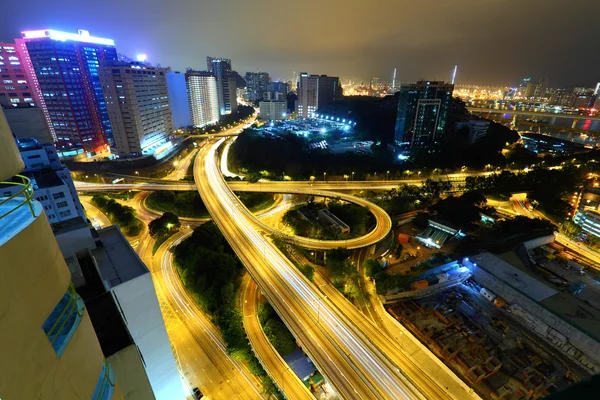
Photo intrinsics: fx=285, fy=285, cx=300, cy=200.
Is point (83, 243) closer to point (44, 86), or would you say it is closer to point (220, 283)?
point (220, 283)

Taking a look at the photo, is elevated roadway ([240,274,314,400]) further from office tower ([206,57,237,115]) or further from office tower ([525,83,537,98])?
office tower ([525,83,537,98])

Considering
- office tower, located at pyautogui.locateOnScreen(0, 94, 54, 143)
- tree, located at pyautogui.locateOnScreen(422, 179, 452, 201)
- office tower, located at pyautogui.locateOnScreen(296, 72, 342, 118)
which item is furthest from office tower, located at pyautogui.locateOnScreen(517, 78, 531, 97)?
office tower, located at pyautogui.locateOnScreen(0, 94, 54, 143)

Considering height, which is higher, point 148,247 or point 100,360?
point 100,360

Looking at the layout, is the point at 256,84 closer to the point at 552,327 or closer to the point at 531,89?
the point at 552,327

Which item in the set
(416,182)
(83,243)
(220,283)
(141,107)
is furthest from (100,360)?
(141,107)

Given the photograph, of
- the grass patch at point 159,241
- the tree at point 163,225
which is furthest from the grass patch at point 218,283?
the tree at point 163,225

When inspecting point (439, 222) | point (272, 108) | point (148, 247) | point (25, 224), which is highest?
point (25, 224)
